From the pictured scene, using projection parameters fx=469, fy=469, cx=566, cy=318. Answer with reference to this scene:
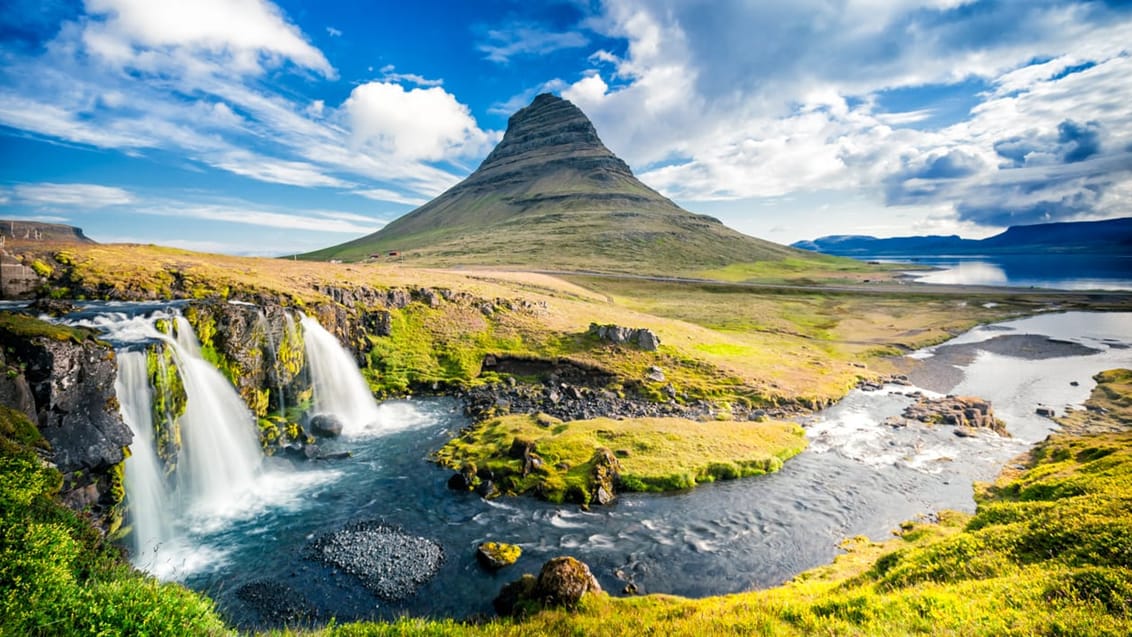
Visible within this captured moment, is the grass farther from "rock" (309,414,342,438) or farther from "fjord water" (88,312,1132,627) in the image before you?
"rock" (309,414,342,438)

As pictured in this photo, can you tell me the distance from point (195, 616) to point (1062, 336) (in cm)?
13792

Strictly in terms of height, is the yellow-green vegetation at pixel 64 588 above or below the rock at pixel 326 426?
above

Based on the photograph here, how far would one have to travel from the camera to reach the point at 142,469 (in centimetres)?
2569

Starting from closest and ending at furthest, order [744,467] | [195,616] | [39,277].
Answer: [195,616] → [744,467] → [39,277]

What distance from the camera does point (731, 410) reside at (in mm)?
48781

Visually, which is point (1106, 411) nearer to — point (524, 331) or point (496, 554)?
point (496, 554)

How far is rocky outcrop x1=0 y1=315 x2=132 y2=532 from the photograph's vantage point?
2056 cm

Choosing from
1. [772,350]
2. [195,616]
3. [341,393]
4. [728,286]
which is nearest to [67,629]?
[195,616]

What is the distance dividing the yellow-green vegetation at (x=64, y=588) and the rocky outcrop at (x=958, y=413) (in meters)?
55.6

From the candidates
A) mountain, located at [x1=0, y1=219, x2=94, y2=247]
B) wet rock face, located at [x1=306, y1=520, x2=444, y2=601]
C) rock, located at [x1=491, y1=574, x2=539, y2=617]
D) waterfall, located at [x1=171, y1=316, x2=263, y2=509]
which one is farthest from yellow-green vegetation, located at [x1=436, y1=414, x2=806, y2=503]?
mountain, located at [x1=0, y1=219, x2=94, y2=247]

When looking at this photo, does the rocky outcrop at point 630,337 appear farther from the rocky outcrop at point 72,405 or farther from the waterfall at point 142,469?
the rocky outcrop at point 72,405

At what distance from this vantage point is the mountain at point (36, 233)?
4924 centimetres

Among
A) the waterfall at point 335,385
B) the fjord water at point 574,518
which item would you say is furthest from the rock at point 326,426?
the waterfall at point 335,385

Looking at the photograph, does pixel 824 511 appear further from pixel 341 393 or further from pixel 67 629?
pixel 341 393
